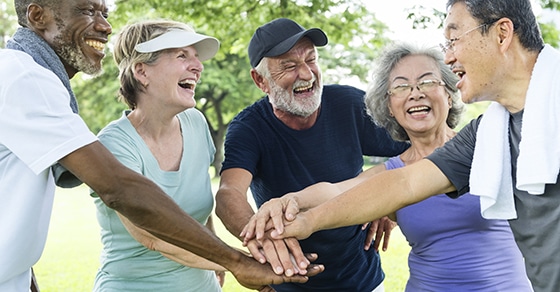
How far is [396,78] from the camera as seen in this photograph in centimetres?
323

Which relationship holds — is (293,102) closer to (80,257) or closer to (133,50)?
(133,50)

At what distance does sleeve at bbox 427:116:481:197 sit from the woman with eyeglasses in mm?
381

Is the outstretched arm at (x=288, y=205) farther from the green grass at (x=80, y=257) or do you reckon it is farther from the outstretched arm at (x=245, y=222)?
the green grass at (x=80, y=257)

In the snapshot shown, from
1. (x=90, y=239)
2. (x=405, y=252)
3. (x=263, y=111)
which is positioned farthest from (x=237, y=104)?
(x=263, y=111)

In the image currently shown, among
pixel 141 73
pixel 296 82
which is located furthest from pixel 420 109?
pixel 141 73

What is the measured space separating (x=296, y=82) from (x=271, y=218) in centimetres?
89

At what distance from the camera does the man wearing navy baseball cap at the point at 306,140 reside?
3441mm

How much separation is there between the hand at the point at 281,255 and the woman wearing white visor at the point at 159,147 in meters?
0.25

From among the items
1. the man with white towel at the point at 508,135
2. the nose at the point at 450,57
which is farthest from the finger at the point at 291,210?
the nose at the point at 450,57

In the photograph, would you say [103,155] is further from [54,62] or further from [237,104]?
[237,104]

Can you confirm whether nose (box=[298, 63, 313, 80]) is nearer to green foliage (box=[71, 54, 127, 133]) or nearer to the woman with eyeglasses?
the woman with eyeglasses

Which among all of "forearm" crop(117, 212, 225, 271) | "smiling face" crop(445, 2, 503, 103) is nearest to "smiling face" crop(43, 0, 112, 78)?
"forearm" crop(117, 212, 225, 271)

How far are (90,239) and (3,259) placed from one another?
1158 centimetres

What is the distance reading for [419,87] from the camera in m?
3.19
